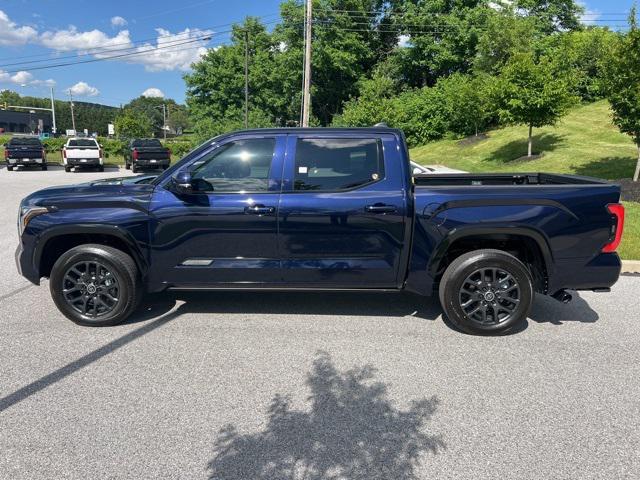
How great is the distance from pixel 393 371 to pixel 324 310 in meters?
1.42

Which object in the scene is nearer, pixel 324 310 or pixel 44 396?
pixel 44 396

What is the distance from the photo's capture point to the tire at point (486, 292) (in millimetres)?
4188

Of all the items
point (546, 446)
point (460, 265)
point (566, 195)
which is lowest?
point (546, 446)

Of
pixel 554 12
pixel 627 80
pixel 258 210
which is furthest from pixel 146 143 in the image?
pixel 554 12

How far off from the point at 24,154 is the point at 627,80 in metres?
25.2

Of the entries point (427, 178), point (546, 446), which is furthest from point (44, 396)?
point (427, 178)

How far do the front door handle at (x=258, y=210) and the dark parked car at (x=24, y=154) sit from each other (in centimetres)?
2421

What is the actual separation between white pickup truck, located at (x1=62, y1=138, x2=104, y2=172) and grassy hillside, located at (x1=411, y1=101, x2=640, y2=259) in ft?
54.6

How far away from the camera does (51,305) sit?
196 inches

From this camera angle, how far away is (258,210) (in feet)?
13.8

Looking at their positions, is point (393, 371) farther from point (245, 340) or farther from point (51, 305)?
point (51, 305)

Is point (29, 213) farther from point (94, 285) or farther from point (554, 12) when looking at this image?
point (554, 12)

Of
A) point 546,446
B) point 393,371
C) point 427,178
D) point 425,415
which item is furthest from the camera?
point 427,178

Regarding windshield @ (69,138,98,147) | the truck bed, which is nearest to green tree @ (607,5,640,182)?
the truck bed
